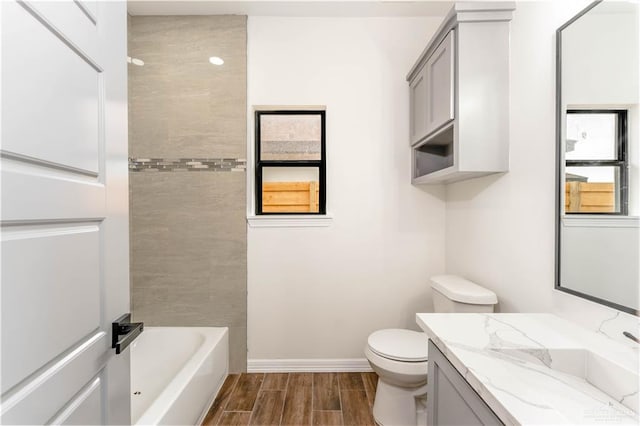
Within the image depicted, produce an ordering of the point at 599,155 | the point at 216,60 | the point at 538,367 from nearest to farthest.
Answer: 1. the point at 538,367
2. the point at 599,155
3. the point at 216,60

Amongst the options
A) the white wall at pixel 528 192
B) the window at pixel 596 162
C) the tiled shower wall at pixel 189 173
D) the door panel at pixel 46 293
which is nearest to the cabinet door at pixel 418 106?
the white wall at pixel 528 192

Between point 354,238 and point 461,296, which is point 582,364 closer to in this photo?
point 461,296

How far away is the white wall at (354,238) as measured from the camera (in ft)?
7.77

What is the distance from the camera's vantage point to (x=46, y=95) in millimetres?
584

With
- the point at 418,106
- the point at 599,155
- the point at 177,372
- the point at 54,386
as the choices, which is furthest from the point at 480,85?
the point at 177,372

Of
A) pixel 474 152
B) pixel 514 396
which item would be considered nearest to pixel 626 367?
pixel 514 396

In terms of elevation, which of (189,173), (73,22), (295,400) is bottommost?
(295,400)

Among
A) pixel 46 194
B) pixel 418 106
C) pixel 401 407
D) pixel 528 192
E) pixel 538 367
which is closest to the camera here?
pixel 46 194

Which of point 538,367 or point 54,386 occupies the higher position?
point 54,386

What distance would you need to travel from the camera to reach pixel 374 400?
201cm

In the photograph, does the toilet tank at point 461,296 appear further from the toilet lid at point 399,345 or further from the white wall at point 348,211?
the white wall at point 348,211

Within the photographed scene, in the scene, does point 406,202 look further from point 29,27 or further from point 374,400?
point 29,27

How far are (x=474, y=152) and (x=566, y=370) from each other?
1.02 metres

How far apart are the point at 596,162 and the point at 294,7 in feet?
6.83
